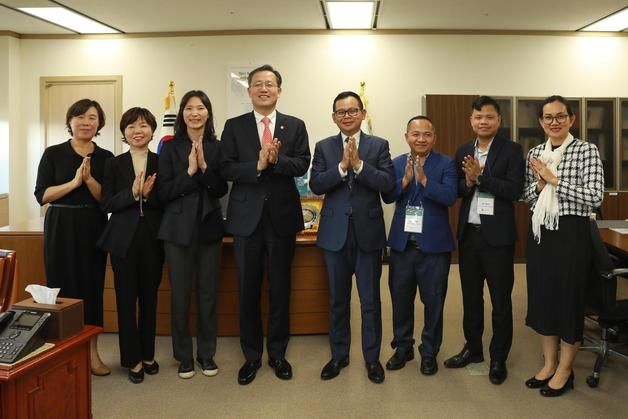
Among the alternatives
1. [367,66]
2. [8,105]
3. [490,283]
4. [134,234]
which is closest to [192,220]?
[134,234]

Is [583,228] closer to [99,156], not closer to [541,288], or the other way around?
[541,288]

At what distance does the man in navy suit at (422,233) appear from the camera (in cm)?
281

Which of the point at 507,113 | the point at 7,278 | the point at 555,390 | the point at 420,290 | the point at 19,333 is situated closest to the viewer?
the point at 19,333

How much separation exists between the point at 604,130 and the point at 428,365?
4.88 m

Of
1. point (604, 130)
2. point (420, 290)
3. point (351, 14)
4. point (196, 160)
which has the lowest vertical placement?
point (420, 290)

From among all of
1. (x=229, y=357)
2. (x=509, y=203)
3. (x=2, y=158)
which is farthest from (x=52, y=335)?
(x=2, y=158)

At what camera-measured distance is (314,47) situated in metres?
6.41

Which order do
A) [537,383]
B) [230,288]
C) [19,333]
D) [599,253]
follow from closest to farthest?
[19,333] → [599,253] → [537,383] → [230,288]

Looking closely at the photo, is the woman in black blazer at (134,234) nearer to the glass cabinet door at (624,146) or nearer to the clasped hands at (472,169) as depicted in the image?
the clasped hands at (472,169)

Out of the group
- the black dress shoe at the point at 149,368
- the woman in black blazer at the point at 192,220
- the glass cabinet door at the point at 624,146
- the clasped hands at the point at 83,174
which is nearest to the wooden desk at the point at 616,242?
the woman in black blazer at the point at 192,220

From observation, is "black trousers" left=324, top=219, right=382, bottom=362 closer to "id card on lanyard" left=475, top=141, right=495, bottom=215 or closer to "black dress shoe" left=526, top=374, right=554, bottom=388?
"id card on lanyard" left=475, top=141, right=495, bottom=215

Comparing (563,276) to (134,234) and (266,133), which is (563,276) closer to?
(266,133)

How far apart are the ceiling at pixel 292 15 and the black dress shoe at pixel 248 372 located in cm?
383

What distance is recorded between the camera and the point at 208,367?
9.61 feet
